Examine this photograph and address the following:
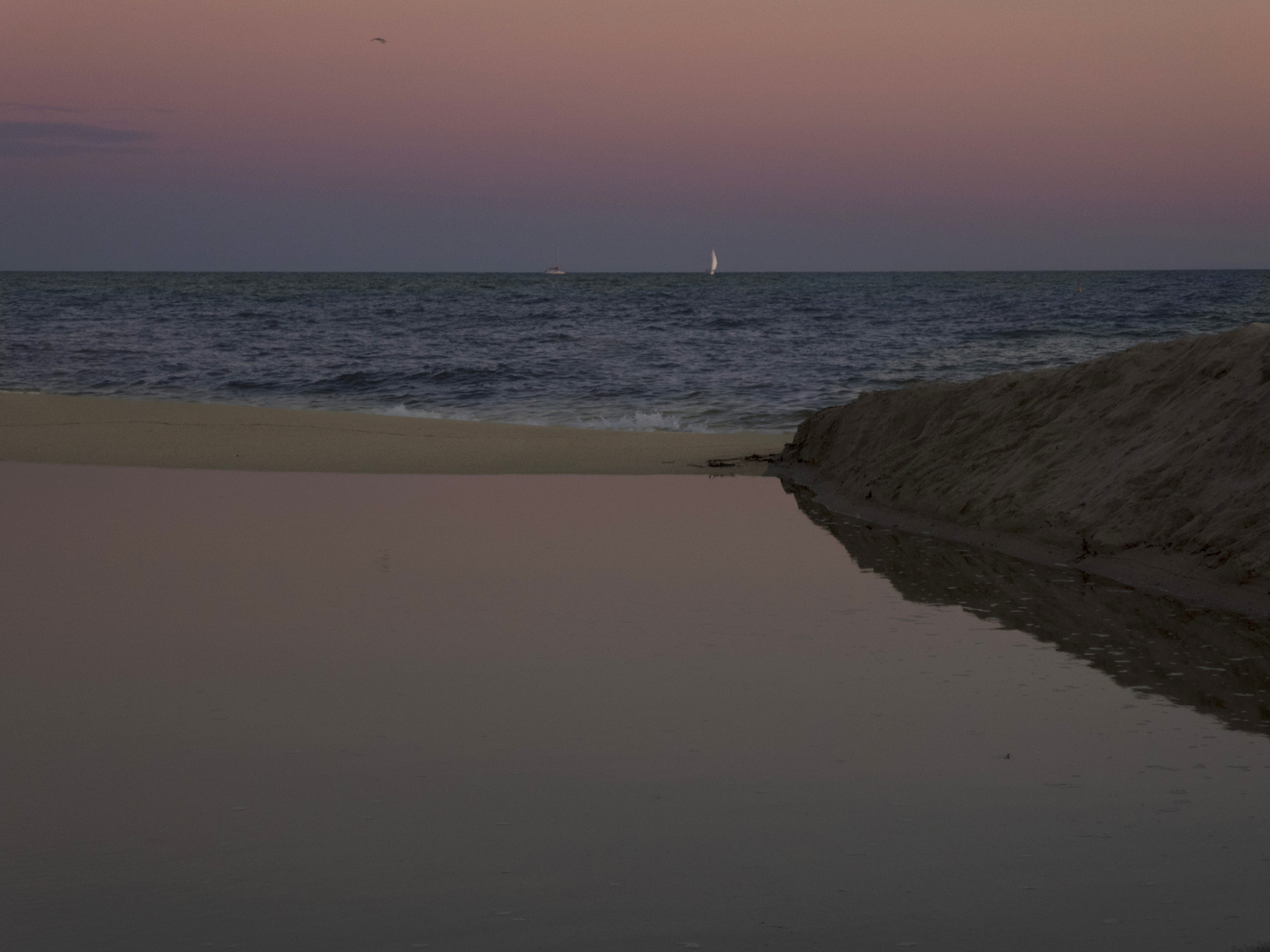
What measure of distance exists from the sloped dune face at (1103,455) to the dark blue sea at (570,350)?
691cm

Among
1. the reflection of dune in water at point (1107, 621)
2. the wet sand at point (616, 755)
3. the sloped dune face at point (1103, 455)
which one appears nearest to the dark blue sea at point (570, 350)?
the sloped dune face at point (1103, 455)

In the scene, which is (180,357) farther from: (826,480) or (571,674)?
(571,674)

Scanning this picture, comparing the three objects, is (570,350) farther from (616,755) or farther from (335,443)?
(616,755)

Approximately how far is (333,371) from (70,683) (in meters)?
22.5

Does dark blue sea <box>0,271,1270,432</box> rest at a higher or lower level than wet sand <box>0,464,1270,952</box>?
higher

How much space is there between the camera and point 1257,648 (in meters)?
5.62

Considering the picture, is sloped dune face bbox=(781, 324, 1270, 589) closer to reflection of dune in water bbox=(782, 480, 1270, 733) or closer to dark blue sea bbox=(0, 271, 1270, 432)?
reflection of dune in water bbox=(782, 480, 1270, 733)

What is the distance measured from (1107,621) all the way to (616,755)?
3.06 metres

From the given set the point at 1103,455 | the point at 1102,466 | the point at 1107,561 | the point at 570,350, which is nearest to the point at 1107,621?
the point at 1107,561

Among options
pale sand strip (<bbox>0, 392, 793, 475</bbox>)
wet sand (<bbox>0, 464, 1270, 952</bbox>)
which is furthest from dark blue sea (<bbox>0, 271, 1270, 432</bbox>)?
wet sand (<bbox>0, 464, 1270, 952</bbox>)

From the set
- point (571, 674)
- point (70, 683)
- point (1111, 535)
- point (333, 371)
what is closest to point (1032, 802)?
point (571, 674)

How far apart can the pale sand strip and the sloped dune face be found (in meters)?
1.97

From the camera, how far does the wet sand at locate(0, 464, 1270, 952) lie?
314 cm

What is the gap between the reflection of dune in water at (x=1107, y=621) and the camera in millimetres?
5062
